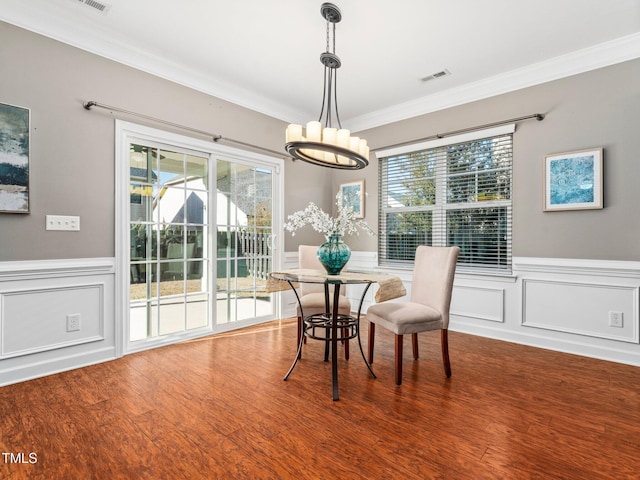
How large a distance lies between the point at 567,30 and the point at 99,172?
4.12m

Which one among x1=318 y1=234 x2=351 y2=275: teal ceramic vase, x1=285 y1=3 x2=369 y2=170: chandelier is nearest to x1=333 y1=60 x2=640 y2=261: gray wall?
x1=285 y1=3 x2=369 y2=170: chandelier

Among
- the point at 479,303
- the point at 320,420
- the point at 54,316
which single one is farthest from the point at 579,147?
the point at 54,316

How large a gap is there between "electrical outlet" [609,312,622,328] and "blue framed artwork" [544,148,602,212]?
960mm

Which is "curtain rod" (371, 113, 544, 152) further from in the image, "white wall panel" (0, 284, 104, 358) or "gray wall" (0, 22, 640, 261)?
"white wall panel" (0, 284, 104, 358)

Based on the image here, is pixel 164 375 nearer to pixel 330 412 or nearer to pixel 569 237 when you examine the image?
pixel 330 412

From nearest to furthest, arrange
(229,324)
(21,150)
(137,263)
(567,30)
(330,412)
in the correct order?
(330,412) < (21,150) < (567,30) < (137,263) < (229,324)

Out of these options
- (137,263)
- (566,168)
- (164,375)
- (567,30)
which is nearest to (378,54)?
(567,30)

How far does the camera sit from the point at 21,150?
2.48 m

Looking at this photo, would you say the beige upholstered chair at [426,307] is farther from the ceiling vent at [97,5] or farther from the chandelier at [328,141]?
the ceiling vent at [97,5]

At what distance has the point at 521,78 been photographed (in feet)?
11.3

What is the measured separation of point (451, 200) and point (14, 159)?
4091mm

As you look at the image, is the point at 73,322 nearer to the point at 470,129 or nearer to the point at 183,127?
the point at 183,127

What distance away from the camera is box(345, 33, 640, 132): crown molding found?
9.66ft

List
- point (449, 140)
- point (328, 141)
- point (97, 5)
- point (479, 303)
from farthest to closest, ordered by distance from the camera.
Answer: point (449, 140), point (479, 303), point (97, 5), point (328, 141)
